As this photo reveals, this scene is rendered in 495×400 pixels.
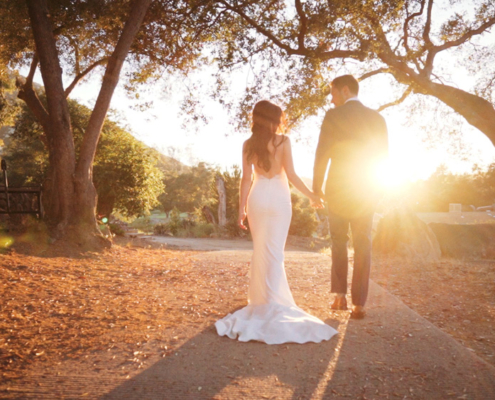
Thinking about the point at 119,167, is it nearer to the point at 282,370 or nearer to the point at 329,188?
the point at 329,188

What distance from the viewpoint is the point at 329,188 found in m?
4.50

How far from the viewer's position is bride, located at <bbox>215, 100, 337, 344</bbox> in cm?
421

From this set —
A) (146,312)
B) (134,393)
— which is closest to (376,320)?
(146,312)

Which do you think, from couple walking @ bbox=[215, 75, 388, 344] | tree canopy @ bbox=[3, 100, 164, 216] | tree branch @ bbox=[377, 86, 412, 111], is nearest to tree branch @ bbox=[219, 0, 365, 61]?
tree branch @ bbox=[377, 86, 412, 111]

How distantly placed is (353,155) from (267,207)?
1.01 metres

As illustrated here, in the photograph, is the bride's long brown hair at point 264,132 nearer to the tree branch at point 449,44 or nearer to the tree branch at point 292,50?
the tree branch at point 292,50

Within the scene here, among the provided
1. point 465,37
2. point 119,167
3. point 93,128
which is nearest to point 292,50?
point 465,37

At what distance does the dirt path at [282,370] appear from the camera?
264 centimetres

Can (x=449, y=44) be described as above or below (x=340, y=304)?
above

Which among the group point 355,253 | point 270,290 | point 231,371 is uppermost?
point 355,253

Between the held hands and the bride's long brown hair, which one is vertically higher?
the bride's long brown hair

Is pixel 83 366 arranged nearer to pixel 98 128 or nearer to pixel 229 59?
pixel 98 128

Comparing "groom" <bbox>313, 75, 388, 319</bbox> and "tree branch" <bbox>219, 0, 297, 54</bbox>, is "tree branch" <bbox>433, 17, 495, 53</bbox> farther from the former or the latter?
"groom" <bbox>313, 75, 388, 319</bbox>

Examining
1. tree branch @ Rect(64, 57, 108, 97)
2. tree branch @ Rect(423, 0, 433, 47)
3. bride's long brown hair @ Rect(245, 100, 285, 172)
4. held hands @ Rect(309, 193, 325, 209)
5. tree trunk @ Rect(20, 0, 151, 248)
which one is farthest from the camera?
tree branch @ Rect(64, 57, 108, 97)
